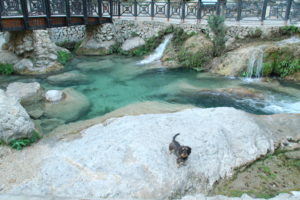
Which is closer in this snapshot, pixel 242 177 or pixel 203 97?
pixel 242 177

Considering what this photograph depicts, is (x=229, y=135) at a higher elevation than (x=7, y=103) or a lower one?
lower

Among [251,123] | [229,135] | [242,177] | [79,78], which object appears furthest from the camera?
[79,78]

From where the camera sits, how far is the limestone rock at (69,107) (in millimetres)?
10617

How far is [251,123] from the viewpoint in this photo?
8.58 metres

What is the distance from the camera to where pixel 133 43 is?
64.4 feet

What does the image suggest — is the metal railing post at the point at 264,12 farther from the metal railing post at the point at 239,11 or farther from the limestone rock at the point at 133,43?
the limestone rock at the point at 133,43

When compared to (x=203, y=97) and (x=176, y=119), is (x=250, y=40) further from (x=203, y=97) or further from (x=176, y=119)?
(x=176, y=119)

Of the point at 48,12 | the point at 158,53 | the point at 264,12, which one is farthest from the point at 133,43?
the point at 264,12

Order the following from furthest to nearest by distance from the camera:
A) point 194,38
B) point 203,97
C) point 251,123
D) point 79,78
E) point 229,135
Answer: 1. point 194,38
2. point 79,78
3. point 203,97
4. point 251,123
5. point 229,135

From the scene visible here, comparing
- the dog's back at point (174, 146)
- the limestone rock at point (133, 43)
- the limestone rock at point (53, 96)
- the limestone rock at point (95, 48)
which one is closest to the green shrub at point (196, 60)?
the limestone rock at point (133, 43)

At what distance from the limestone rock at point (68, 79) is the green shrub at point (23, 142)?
616cm

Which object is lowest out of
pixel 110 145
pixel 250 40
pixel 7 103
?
pixel 110 145

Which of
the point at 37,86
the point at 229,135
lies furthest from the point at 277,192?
the point at 37,86

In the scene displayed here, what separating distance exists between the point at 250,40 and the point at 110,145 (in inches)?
462
